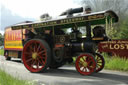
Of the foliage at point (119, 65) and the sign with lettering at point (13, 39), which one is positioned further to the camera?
the sign with lettering at point (13, 39)

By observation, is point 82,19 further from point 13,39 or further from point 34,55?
point 13,39

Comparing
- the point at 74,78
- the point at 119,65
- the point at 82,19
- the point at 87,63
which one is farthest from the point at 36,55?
the point at 119,65

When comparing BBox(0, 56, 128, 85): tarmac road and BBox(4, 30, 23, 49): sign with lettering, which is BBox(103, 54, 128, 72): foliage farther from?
BBox(4, 30, 23, 49): sign with lettering

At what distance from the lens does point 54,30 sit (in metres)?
7.70

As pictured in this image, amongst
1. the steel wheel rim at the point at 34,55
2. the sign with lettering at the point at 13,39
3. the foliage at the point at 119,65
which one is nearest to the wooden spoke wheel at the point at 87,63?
the steel wheel rim at the point at 34,55

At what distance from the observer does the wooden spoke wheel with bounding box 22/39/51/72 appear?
22.7ft

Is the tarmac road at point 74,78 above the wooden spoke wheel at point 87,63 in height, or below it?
below

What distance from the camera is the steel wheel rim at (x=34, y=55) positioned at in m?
7.14

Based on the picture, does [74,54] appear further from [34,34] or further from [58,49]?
[34,34]

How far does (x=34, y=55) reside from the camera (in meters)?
7.33

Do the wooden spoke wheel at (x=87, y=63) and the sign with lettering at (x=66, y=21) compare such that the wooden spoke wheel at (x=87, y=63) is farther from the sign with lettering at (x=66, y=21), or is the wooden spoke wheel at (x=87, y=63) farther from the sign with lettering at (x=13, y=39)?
the sign with lettering at (x=13, y=39)

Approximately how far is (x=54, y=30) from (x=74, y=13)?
1263 mm

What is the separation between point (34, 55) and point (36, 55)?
10cm

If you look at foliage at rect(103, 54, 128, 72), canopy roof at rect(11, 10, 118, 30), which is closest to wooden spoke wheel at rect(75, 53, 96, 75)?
canopy roof at rect(11, 10, 118, 30)
